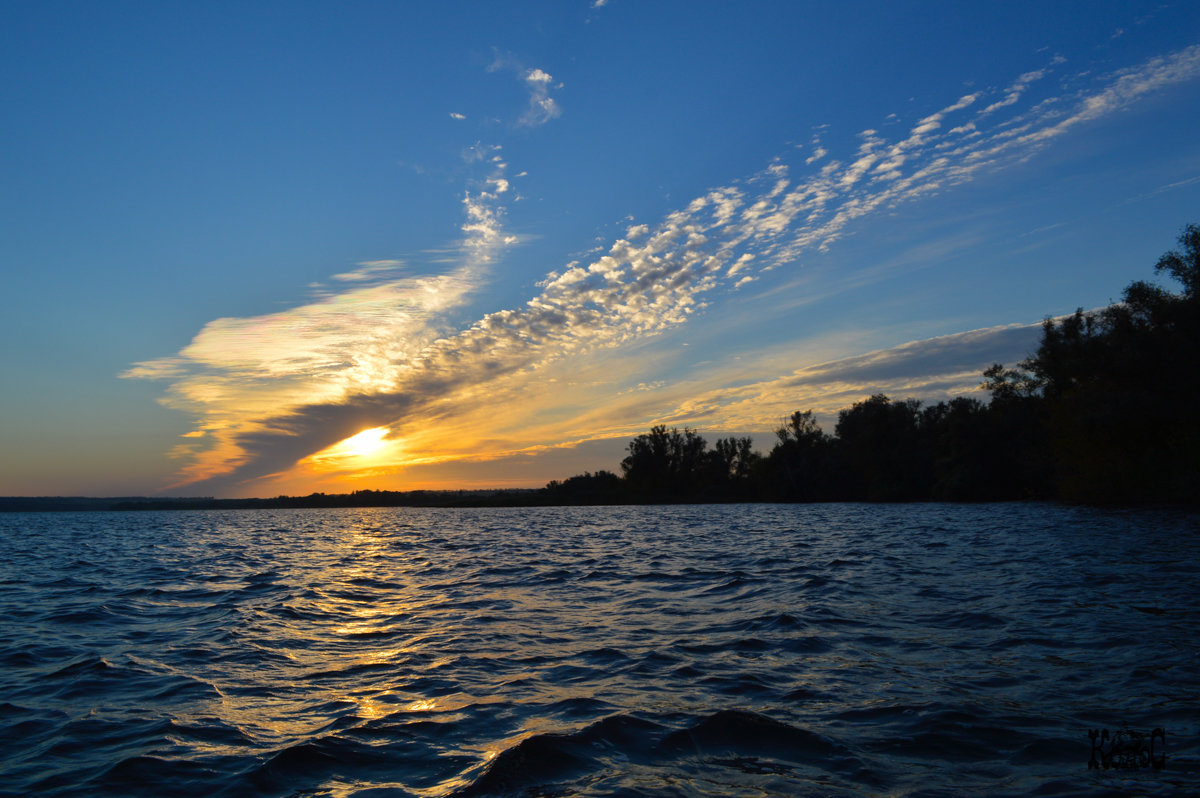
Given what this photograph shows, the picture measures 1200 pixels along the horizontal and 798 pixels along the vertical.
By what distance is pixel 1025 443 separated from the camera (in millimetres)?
90750

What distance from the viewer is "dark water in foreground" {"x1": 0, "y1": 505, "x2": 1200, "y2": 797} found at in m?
6.18

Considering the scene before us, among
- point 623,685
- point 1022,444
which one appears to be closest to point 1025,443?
point 1022,444

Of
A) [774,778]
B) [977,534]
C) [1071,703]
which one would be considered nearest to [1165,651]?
[1071,703]

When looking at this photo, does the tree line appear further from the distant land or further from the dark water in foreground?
the dark water in foreground

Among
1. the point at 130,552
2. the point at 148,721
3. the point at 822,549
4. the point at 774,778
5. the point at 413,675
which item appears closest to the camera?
the point at 774,778

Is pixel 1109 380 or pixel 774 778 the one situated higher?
pixel 1109 380

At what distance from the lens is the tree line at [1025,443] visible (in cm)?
4938

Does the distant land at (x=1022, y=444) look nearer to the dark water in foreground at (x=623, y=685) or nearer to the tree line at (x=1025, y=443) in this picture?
the tree line at (x=1025, y=443)

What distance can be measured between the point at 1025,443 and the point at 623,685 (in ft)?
334

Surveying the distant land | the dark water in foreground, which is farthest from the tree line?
the dark water in foreground

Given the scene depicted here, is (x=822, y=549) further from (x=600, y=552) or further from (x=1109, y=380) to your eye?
(x=1109, y=380)

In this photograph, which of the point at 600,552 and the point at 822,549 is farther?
the point at 600,552

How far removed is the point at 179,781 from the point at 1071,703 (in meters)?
9.85

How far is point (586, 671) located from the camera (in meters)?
9.97
